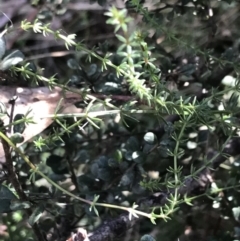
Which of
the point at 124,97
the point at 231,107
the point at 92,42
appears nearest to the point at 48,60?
the point at 92,42

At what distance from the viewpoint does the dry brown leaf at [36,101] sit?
2.46 ft

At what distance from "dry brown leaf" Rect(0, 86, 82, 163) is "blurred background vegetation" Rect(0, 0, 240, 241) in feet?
0.05

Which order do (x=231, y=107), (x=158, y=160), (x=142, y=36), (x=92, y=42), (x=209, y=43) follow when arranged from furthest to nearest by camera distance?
(x=92, y=42), (x=209, y=43), (x=158, y=160), (x=231, y=107), (x=142, y=36)

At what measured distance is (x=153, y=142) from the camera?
75 centimetres

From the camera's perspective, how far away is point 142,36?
23.4 inches

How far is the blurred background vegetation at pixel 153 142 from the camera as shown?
71cm

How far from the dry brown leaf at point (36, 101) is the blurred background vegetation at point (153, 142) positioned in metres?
0.01

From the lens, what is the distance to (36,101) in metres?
0.78

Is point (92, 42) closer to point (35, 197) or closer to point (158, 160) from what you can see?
point (158, 160)

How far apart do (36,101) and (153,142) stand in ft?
0.60

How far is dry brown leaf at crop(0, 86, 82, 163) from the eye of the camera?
75cm

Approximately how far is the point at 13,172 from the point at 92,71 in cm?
22

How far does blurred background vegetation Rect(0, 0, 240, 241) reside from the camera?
0.71 m

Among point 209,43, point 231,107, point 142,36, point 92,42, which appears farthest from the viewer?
point 92,42
